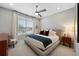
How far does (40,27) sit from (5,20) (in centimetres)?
82

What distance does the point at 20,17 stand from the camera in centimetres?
187

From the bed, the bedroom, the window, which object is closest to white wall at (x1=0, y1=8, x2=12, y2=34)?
the bedroom

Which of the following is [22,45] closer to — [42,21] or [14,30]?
[14,30]

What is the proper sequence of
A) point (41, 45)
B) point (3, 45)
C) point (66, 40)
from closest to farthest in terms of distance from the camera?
point (3, 45), point (41, 45), point (66, 40)

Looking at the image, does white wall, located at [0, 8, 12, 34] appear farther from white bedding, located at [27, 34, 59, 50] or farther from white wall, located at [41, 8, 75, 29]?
white wall, located at [41, 8, 75, 29]

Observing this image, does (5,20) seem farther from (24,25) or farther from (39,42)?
(39,42)

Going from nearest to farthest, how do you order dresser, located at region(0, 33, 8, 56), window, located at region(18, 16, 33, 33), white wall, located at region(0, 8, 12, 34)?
1. dresser, located at region(0, 33, 8, 56)
2. white wall, located at region(0, 8, 12, 34)
3. window, located at region(18, 16, 33, 33)

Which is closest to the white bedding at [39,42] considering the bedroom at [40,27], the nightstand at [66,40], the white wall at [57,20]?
the bedroom at [40,27]

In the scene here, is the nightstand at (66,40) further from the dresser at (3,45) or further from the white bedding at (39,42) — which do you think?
the dresser at (3,45)

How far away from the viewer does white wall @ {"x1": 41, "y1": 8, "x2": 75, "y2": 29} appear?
72.9 inches

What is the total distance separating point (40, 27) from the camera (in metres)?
1.95

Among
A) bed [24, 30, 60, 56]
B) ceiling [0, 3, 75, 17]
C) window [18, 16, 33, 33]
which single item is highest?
ceiling [0, 3, 75, 17]

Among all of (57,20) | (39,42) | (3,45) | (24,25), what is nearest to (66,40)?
(57,20)

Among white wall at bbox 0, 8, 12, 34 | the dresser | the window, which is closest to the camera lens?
the dresser
